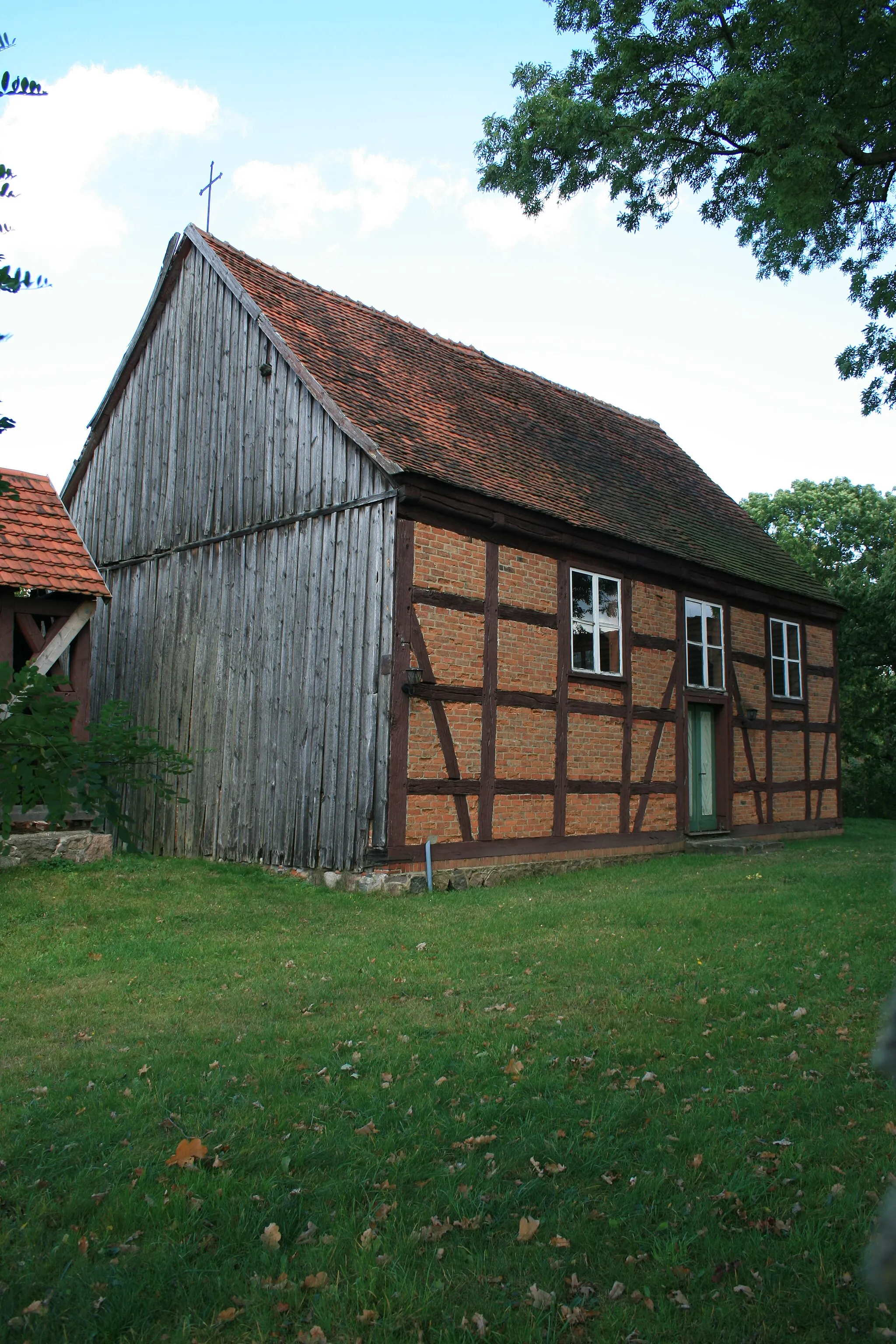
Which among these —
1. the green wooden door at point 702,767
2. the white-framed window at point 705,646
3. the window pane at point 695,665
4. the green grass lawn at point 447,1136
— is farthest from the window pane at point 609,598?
the green grass lawn at point 447,1136

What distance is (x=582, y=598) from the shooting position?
46.7 feet

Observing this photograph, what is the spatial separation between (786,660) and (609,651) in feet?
19.8

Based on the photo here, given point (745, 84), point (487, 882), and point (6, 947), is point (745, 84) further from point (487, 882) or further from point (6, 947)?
point (6, 947)

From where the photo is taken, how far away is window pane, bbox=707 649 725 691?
16828 mm

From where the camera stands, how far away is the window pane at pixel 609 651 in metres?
14.4

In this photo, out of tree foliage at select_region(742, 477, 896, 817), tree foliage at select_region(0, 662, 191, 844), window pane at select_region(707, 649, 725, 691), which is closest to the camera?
tree foliage at select_region(0, 662, 191, 844)

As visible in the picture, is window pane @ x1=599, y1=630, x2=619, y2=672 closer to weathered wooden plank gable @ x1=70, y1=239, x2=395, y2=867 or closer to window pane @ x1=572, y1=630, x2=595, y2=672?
window pane @ x1=572, y1=630, x2=595, y2=672

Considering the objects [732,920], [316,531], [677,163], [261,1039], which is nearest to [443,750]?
[316,531]

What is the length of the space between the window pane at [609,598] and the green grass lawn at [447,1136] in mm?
6691

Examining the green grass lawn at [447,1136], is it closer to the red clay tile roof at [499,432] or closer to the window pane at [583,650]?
the window pane at [583,650]

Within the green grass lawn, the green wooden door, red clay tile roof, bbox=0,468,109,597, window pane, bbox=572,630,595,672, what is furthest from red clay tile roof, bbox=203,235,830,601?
the green grass lawn

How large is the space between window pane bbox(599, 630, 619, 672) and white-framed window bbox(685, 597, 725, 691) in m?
2.07

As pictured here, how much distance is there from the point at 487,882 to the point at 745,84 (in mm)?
9086

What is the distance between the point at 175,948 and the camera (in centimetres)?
830
